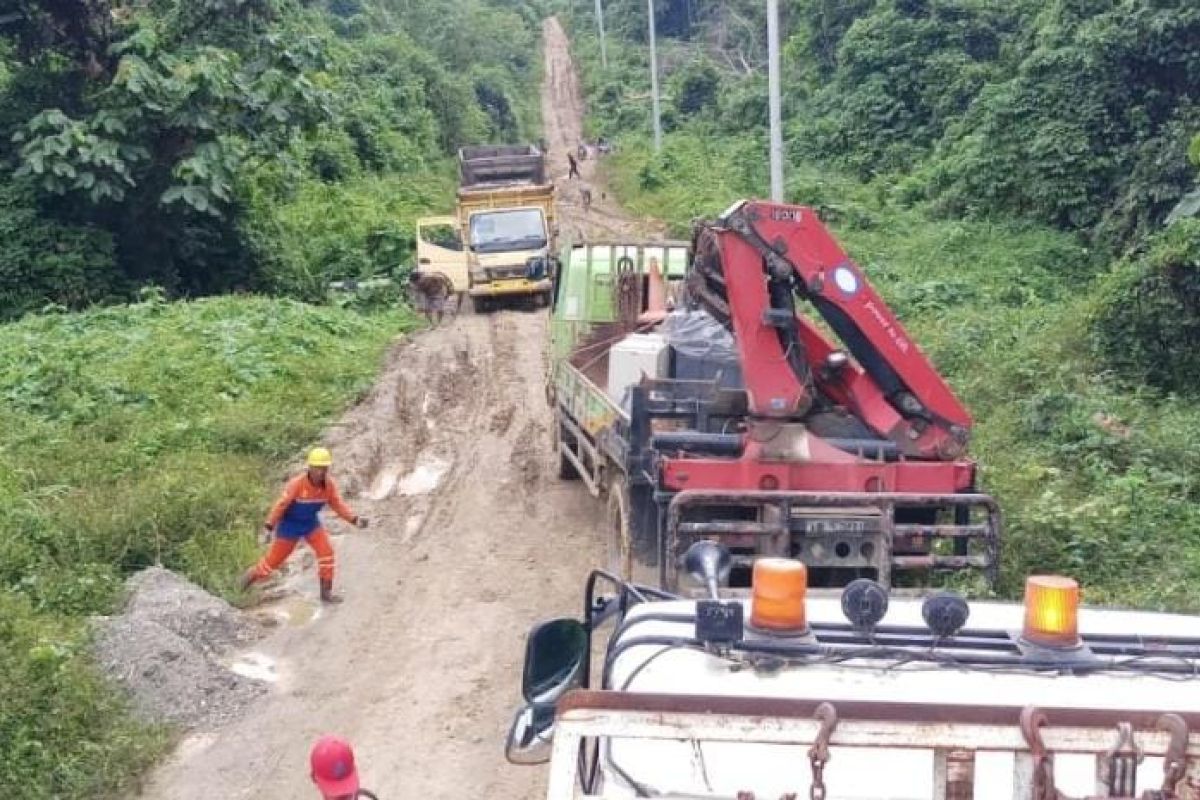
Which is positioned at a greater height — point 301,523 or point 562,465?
point 301,523

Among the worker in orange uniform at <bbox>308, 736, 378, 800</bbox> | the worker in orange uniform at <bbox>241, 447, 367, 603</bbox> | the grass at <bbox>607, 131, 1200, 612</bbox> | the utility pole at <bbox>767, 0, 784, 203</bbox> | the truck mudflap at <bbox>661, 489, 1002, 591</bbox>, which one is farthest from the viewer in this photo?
the utility pole at <bbox>767, 0, 784, 203</bbox>

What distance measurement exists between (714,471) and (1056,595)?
5.38 metres

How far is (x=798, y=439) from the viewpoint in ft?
28.5

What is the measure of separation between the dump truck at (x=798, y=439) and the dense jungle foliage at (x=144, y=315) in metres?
3.41

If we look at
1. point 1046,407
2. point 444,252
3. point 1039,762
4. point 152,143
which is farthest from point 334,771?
point 444,252

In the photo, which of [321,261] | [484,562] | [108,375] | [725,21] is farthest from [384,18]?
[484,562]

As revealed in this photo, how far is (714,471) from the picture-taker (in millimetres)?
8523

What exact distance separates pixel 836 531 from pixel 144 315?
47.1 feet

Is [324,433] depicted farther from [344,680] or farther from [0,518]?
[344,680]

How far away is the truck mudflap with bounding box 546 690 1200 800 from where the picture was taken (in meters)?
2.45

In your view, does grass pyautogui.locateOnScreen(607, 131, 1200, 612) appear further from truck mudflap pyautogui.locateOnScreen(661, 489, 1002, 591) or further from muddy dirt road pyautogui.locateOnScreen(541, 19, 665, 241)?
muddy dirt road pyautogui.locateOnScreen(541, 19, 665, 241)

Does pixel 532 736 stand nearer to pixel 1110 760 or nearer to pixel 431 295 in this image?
pixel 1110 760

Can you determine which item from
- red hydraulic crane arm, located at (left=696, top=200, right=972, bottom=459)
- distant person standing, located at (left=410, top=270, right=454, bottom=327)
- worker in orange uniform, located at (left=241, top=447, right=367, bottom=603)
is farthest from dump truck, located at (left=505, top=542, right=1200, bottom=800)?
distant person standing, located at (left=410, top=270, right=454, bottom=327)

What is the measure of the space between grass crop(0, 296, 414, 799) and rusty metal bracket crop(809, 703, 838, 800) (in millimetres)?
5801
